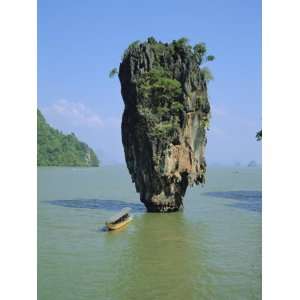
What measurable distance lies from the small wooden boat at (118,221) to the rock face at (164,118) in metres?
1.95

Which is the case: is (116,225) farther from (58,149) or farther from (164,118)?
(58,149)

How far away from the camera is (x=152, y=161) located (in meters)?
15.3

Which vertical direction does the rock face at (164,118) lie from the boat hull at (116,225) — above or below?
above

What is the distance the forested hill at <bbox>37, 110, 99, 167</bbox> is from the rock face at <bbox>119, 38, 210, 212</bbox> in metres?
45.1

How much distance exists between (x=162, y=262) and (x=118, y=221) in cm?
374

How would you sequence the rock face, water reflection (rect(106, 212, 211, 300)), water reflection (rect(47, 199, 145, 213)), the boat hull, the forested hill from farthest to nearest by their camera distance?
the forested hill, water reflection (rect(47, 199, 145, 213)), the rock face, the boat hull, water reflection (rect(106, 212, 211, 300))

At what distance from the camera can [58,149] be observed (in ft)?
213

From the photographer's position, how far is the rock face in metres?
15.2

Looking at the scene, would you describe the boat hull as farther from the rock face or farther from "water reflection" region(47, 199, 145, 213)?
"water reflection" region(47, 199, 145, 213)

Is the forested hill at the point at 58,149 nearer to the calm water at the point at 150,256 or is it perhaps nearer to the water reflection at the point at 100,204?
the water reflection at the point at 100,204

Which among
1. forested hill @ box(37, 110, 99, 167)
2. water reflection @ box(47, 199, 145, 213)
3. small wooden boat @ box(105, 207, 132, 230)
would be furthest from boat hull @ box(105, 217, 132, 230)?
forested hill @ box(37, 110, 99, 167)

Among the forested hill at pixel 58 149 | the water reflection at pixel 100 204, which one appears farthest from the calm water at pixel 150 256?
the forested hill at pixel 58 149

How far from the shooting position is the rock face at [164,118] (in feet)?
49.7
